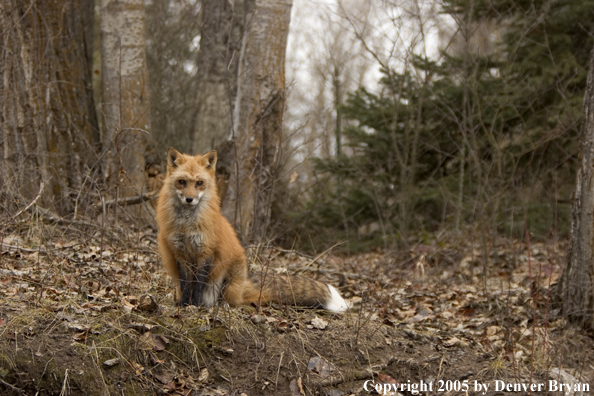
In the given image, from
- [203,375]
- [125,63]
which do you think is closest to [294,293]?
[203,375]

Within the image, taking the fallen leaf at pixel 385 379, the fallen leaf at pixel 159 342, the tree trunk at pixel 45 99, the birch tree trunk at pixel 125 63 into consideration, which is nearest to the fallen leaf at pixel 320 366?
the fallen leaf at pixel 385 379

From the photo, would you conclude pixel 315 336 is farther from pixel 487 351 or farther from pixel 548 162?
pixel 548 162

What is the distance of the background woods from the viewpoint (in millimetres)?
5281

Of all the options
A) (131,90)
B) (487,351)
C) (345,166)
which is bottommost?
(487,351)

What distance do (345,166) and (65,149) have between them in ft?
19.9

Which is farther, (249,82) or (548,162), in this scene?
(548,162)

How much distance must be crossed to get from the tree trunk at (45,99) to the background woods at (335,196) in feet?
0.11

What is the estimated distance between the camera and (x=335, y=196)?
1275 centimetres

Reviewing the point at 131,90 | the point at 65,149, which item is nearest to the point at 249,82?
the point at 131,90

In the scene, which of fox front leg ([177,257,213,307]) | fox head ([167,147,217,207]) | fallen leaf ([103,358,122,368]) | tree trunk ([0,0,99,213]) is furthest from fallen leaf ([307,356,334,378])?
tree trunk ([0,0,99,213])

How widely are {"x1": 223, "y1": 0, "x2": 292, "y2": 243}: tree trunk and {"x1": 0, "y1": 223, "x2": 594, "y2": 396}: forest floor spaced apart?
2.56 meters

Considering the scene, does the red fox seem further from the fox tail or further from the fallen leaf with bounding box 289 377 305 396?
the fallen leaf with bounding box 289 377 305 396

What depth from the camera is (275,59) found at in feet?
31.6

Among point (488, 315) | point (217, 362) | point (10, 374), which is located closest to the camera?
point (10, 374)
